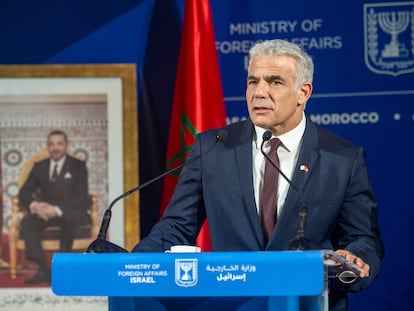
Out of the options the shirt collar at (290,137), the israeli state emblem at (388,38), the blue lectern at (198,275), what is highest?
the israeli state emblem at (388,38)

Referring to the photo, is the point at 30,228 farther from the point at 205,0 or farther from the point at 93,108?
the point at 205,0

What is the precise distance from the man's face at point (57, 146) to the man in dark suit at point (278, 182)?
155 centimetres

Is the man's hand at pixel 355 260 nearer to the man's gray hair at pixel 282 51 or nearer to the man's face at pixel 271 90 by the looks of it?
the man's face at pixel 271 90

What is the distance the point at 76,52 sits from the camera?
15.0 feet

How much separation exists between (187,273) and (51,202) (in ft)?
8.44

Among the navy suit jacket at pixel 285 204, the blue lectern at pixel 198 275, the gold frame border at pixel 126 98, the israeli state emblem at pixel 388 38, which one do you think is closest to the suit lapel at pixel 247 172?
the navy suit jacket at pixel 285 204

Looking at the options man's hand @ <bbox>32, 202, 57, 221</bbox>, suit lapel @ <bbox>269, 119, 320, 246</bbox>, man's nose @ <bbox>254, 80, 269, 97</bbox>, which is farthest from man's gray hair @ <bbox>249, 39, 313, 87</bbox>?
man's hand @ <bbox>32, 202, 57, 221</bbox>

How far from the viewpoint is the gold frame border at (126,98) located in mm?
4441

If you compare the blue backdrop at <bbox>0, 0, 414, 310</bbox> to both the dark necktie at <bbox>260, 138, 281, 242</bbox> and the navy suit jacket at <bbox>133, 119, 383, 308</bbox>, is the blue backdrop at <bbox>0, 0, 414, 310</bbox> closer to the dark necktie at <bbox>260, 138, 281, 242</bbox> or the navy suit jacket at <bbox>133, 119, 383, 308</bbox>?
the navy suit jacket at <bbox>133, 119, 383, 308</bbox>

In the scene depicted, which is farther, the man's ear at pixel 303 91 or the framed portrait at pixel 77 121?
the framed portrait at pixel 77 121

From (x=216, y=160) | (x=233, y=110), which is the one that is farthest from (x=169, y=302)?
(x=233, y=110)

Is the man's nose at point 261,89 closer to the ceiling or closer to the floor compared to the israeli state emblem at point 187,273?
closer to the ceiling

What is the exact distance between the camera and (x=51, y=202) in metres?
4.53

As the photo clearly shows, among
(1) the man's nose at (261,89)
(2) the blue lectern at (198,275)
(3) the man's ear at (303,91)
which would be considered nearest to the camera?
(2) the blue lectern at (198,275)
